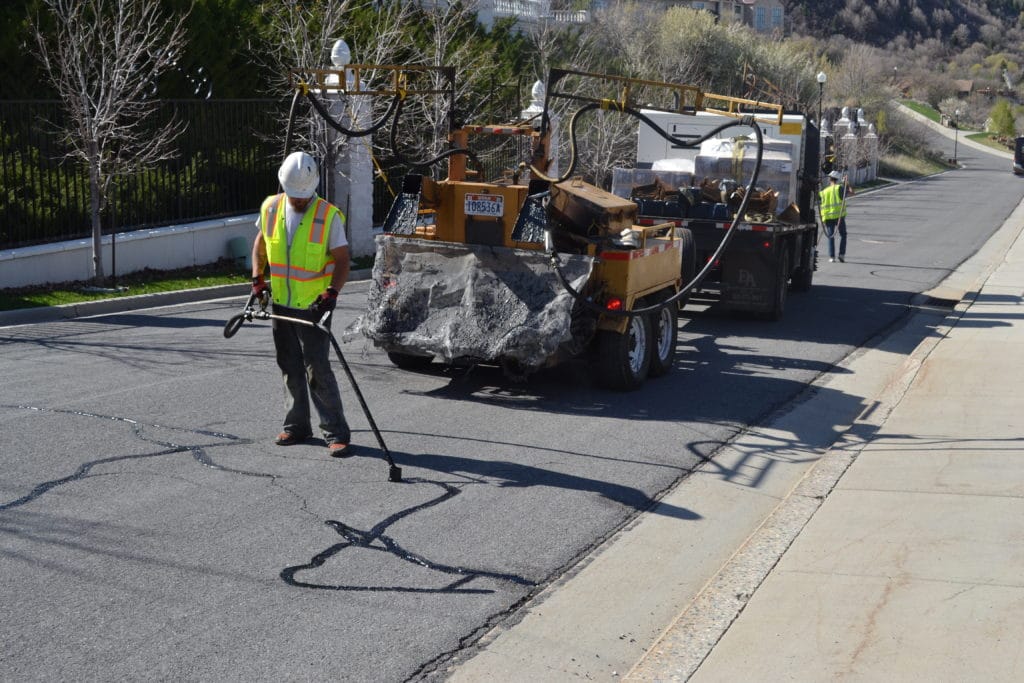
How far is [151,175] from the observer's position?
18.3 m

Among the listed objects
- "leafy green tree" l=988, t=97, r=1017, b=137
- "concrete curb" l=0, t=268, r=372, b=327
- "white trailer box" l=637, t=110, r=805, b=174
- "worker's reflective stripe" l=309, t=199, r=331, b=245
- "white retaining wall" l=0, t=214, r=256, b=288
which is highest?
"leafy green tree" l=988, t=97, r=1017, b=137

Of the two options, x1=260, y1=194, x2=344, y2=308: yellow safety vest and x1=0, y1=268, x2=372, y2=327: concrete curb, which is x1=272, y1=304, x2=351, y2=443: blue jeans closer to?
x1=260, y1=194, x2=344, y2=308: yellow safety vest

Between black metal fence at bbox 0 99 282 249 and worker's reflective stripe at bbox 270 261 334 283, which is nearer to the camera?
worker's reflective stripe at bbox 270 261 334 283

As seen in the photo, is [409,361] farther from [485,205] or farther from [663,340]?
[663,340]

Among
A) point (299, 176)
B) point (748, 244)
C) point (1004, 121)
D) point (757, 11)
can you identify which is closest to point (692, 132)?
point (748, 244)

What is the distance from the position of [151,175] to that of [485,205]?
953cm

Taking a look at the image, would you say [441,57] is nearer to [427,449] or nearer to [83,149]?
[83,149]

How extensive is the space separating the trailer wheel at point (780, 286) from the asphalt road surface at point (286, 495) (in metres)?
2.03

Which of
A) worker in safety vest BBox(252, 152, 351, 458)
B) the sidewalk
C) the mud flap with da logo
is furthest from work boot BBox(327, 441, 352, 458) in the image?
the mud flap with da logo

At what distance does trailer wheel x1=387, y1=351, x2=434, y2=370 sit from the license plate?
1521 millimetres

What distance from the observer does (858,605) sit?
5691 mm

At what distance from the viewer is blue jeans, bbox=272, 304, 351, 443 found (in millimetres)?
8117

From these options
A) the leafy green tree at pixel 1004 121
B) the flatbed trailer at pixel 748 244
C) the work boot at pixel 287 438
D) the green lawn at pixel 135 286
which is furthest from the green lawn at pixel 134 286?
the leafy green tree at pixel 1004 121

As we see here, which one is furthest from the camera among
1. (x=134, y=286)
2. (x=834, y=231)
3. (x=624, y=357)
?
(x=834, y=231)
